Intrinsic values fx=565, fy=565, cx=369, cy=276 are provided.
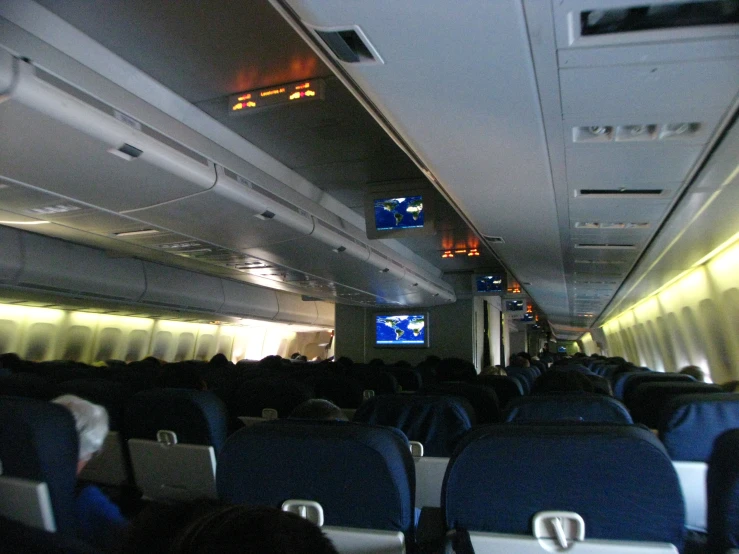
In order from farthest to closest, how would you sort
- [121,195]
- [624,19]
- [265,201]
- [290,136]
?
[290,136] < [265,201] < [121,195] < [624,19]

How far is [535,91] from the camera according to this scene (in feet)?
10.5

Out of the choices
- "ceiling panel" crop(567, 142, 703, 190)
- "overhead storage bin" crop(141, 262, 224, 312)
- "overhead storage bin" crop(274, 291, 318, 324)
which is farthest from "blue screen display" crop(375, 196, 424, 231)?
"overhead storage bin" crop(274, 291, 318, 324)

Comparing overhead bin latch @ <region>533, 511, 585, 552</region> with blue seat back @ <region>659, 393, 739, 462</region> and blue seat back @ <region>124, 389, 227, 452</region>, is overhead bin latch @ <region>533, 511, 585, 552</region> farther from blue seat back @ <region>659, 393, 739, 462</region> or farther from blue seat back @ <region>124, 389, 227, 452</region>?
blue seat back @ <region>124, 389, 227, 452</region>

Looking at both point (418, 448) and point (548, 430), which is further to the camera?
point (418, 448)

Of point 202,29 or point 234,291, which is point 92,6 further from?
point 234,291

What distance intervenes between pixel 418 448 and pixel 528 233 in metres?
4.75

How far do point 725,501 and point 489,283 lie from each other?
14.6 m

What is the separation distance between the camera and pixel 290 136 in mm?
6332

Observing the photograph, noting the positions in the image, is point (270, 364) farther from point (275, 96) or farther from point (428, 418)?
point (428, 418)

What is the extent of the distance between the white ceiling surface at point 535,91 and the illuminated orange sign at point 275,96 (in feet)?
3.80

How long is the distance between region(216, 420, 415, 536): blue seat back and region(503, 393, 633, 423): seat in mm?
1553

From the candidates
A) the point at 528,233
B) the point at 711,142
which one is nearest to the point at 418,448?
the point at 711,142

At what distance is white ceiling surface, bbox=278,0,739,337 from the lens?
251 cm

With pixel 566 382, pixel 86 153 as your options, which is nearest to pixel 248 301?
pixel 566 382
